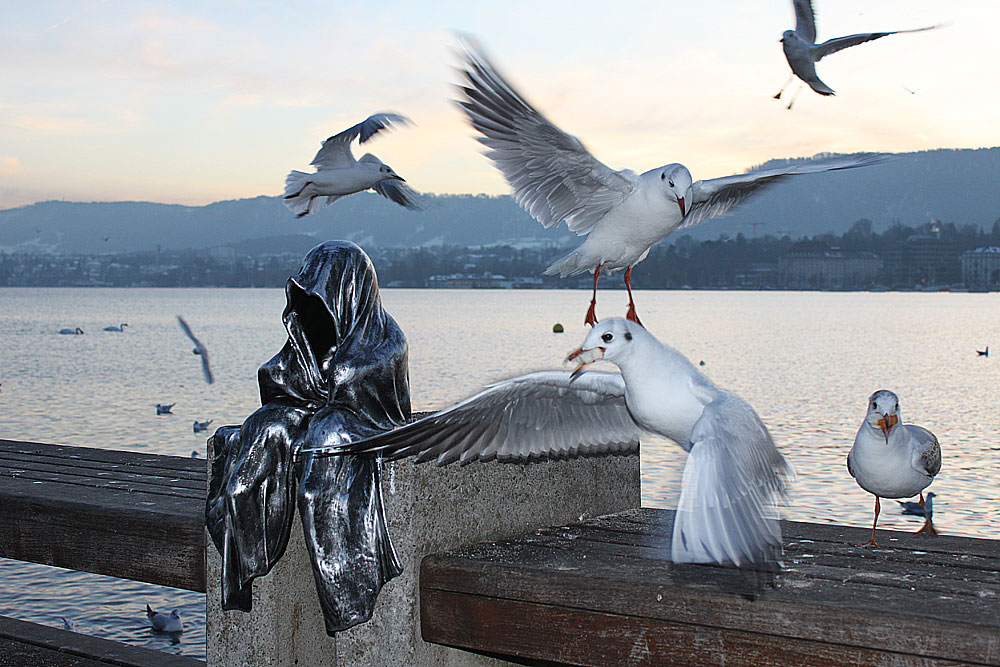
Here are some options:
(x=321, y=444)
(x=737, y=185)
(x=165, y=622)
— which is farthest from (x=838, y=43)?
(x=165, y=622)

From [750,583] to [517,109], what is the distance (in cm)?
289

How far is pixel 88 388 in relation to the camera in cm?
2952

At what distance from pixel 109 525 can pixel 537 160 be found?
2809mm

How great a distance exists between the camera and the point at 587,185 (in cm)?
577

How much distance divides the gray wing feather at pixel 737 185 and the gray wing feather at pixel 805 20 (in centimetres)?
59

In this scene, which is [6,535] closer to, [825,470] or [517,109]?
[517,109]

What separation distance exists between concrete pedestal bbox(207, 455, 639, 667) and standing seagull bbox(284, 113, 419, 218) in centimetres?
376

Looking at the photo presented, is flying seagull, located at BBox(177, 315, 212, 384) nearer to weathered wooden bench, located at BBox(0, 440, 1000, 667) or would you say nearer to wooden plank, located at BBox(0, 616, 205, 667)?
wooden plank, located at BBox(0, 616, 205, 667)

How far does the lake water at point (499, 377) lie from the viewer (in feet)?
37.2

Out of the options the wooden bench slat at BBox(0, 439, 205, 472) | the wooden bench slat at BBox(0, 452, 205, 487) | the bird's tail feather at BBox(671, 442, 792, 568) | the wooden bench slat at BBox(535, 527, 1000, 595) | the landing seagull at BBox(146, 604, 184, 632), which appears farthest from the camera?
the landing seagull at BBox(146, 604, 184, 632)

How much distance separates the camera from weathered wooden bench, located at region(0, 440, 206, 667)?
4258mm

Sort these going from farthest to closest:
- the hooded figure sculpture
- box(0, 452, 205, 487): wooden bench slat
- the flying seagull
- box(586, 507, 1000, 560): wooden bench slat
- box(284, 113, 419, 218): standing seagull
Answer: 1. the flying seagull
2. box(284, 113, 419, 218): standing seagull
3. box(0, 452, 205, 487): wooden bench slat
4. box(586, 507, 1000, 560): wooden bench slat
5. the hooded figure sculpture

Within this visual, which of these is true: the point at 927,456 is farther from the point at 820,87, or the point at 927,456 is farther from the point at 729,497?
the point at 729,497

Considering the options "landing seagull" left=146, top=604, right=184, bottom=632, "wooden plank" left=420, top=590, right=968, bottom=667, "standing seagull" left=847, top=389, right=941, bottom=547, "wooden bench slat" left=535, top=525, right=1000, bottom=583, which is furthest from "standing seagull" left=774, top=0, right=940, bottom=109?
"landing seagull" left=146, top=604, right=184, bottom=632
